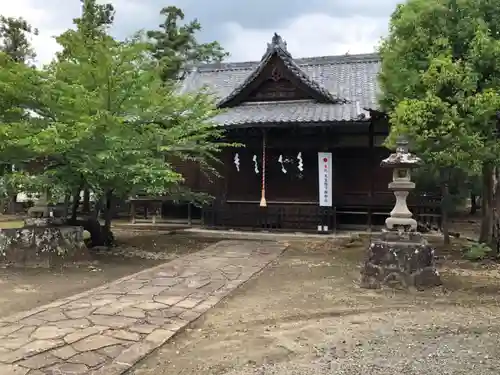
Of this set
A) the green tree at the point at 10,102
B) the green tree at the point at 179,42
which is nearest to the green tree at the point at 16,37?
the green tree at the point at 179,42

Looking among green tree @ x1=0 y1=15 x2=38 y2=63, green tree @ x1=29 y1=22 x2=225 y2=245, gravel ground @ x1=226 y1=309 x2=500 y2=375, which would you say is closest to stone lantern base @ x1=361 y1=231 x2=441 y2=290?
gravel ground @ x1=226 y1=309 x2=500 y2=375

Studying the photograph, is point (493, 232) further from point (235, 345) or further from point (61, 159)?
point (61, 159)

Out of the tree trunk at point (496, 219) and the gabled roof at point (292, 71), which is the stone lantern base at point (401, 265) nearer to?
the tree trunk at point (496, 219)

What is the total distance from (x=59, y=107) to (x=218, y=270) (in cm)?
421

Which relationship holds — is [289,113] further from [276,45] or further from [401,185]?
[401,185]

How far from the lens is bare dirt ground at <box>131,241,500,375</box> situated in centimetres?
402

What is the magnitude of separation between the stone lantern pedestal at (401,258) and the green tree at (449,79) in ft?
2.56

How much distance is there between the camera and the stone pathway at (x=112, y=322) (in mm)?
4020

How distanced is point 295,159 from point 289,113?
149 cm

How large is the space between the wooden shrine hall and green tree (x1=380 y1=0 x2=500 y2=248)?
4.74m

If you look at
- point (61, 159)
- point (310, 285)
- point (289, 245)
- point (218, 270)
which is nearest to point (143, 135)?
point (61, 159)

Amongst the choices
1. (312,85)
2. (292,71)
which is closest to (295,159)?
(312,85)

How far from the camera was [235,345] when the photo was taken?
15.0ft

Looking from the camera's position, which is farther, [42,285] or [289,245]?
[289,245]
